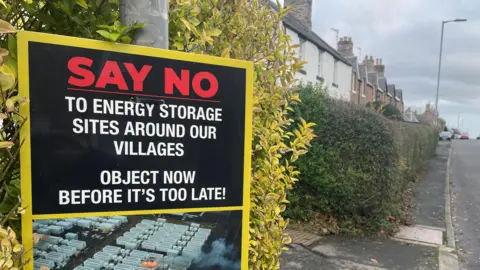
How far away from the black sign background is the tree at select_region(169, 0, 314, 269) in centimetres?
30

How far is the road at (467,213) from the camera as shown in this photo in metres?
6.29

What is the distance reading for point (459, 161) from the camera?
2028cm

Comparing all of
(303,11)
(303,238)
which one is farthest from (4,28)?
(303,11)

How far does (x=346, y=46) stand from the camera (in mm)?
28875

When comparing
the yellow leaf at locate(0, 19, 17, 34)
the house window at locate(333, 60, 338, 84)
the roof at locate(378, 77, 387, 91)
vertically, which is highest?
the roof at locate(378, 77, 387, 91)

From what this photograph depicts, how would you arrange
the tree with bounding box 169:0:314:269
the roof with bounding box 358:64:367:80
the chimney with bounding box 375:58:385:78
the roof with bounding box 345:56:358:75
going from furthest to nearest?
the chimney with bounding box 375:58:385:78
the roof with bounding box 358:64:367:80
the roof with bounding box 345:56:358:75
the tree with bounding box 169:0:314:269

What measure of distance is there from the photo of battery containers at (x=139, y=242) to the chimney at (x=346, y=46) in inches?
1139

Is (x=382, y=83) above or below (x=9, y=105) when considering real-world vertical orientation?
above

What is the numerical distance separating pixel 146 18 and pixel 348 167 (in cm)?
604

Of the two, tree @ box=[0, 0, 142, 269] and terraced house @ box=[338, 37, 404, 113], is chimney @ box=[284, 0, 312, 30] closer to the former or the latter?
terraced house @ box=[338, 37, 404, 113]

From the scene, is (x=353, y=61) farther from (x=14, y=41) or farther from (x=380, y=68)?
(x=14, y=41)

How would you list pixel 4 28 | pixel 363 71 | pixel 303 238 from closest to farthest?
1. pixel 4 28
2. pixel 303 238
3. pixel 363 71

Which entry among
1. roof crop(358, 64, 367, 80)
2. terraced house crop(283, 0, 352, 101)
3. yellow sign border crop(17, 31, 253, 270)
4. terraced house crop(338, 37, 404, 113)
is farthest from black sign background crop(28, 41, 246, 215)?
roof crop(358, 64, 367, 80)

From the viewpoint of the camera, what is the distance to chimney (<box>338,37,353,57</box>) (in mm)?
28750
